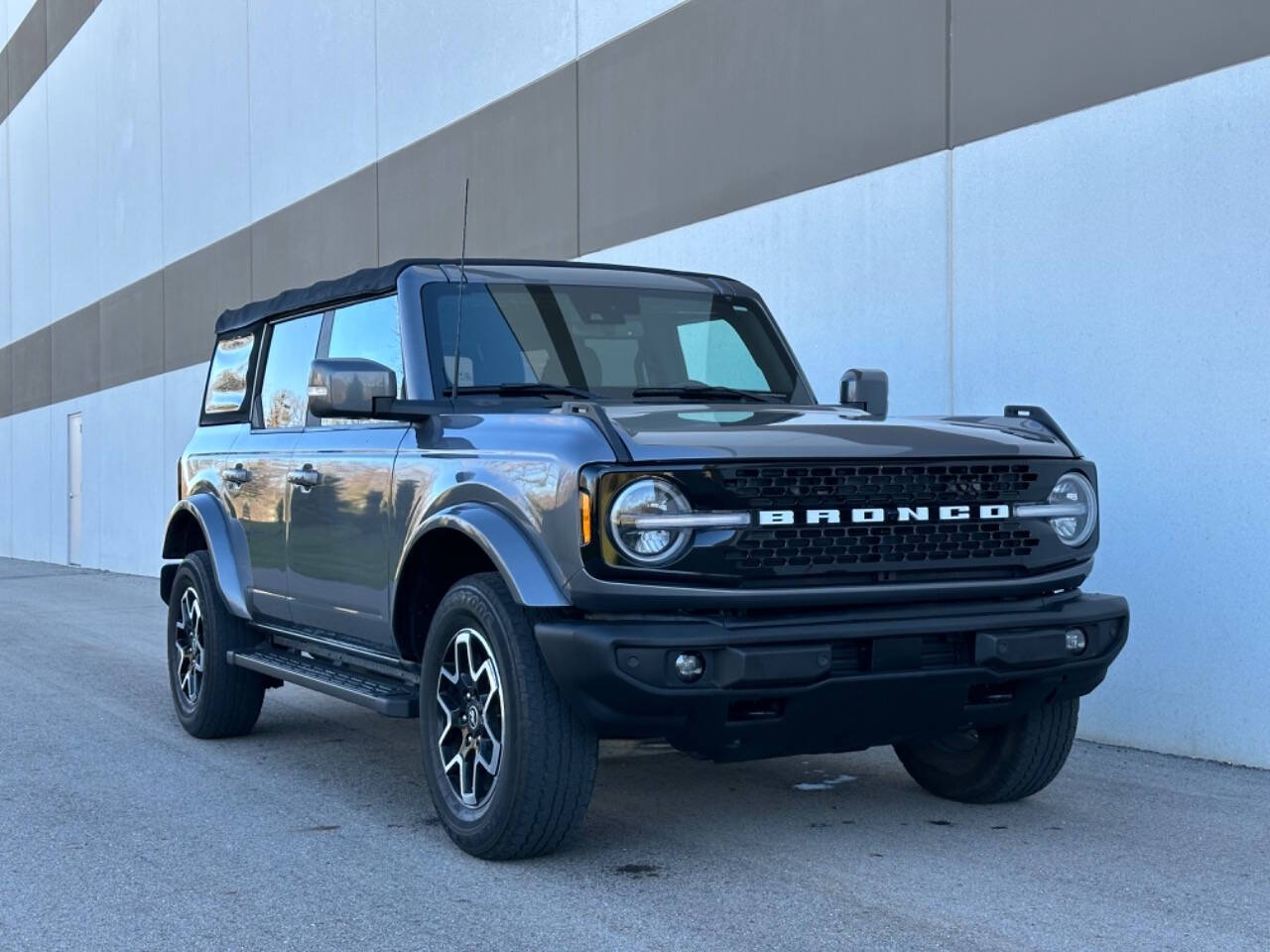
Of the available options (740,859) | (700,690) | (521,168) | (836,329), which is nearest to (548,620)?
(700,690)

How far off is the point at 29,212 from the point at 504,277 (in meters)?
26.4

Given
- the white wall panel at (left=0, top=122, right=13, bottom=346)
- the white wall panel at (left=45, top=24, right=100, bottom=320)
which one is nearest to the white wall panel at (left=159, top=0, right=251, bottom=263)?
the white wall panel at (left=45, top=24, right=100, bottom=320)

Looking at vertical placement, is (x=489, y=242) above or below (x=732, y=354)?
above

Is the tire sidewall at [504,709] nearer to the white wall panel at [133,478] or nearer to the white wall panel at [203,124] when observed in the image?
the white wall panel at [203,124]

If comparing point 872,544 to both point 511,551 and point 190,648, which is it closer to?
point 511,551

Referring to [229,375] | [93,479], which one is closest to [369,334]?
[229,375]

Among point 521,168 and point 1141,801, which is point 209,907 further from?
point 521,168

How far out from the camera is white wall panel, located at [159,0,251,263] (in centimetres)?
1959

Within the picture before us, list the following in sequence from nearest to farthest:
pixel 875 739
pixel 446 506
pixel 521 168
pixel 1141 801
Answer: pixel 875 739
pixel 446 506
pixel 1141 801
pixel 521 168

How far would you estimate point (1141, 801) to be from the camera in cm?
600

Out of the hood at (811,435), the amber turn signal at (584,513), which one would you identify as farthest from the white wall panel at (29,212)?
the amber turn signal at (584,513)

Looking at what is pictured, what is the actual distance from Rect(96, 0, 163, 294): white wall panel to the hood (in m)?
19.2

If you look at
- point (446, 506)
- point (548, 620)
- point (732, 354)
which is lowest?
point (548, 620)

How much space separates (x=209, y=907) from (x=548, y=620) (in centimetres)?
128
